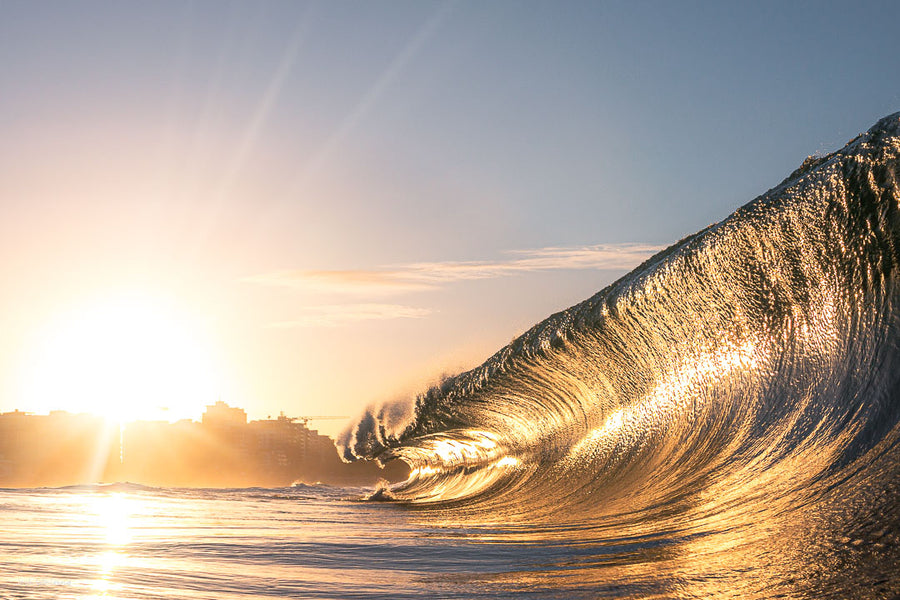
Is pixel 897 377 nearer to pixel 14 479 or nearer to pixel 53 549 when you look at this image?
pixel 53 549

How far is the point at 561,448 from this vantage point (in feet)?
26.2

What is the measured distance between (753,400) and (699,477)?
453 mm

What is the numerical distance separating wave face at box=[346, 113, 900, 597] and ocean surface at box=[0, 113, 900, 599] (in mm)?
11

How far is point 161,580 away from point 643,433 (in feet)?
13.8

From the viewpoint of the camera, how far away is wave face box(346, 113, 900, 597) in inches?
88.1

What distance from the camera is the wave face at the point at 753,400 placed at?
2238mm

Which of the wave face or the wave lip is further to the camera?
the wave lip

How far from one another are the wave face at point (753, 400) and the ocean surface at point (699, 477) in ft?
0.04

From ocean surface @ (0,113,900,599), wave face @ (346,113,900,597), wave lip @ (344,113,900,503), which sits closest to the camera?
ocean surface @ (0,113,900,599)

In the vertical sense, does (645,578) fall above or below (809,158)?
below

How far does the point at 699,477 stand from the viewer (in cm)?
412

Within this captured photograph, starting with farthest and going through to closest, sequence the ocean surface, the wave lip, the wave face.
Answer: the wave lip, the wave face, the ocean surface

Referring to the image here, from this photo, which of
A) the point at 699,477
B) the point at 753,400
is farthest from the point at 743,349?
the point at 699,477

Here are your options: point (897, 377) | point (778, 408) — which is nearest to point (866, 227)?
point (897, 377)
